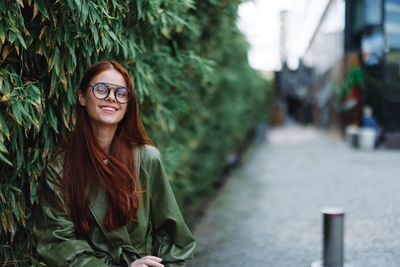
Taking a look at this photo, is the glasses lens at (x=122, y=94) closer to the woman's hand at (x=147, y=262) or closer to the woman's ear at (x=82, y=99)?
the woman's ear at (x=82, y=99)

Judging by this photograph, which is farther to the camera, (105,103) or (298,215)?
(298,215)

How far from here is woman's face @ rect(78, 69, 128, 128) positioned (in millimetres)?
2248

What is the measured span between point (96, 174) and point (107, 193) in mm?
105

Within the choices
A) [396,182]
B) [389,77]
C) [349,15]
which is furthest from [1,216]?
[349,15]

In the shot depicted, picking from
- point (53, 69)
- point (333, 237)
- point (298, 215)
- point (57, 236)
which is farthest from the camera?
point (298, 215)

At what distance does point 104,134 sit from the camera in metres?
2.32

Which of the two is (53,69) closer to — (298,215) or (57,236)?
(57,236)

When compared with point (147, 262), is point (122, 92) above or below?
above

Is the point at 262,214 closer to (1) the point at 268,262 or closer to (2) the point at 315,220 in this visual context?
(2) the point at 315,220

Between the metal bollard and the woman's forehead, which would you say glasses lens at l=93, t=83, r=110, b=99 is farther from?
the metal bollard

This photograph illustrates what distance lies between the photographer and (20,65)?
2523 mm

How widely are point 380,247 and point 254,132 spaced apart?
1830 centimetres

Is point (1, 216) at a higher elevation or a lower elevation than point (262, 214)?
higher

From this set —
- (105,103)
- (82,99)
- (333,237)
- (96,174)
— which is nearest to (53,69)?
(82,99)
